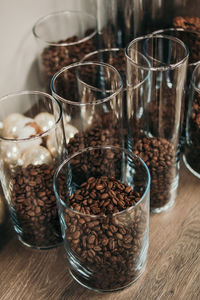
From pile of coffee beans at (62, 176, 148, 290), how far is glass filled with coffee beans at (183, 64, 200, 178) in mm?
224

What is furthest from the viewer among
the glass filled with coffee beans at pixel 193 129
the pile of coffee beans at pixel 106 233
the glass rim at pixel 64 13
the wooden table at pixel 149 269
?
the glass rim at pixel 64 13

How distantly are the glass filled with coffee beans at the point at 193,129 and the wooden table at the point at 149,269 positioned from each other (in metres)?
0.10

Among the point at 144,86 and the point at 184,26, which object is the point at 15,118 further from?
the point at 184,26

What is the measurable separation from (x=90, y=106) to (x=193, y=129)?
0.24 metres

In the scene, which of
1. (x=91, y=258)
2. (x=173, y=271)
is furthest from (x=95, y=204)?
(x=173, y=271)

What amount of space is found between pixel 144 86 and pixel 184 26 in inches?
12.7

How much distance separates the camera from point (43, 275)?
858mm

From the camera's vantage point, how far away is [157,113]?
0.92 meters

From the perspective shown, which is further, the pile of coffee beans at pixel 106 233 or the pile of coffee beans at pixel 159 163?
the pile of coffee beans at pixel 159 163

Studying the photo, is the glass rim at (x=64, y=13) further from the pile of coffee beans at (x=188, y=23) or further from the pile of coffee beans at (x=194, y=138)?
the pile of coffee beans at (x=194, y=138)

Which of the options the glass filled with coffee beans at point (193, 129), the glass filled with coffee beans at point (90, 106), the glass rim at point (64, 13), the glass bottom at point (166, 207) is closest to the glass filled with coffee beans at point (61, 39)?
the glass rim at point (64, 13)

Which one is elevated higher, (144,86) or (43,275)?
(144,86)

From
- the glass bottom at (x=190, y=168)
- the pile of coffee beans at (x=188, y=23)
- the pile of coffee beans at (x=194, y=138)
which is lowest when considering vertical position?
the glass bottom at (x=190, y=168)

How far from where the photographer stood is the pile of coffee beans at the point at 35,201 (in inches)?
32.4
